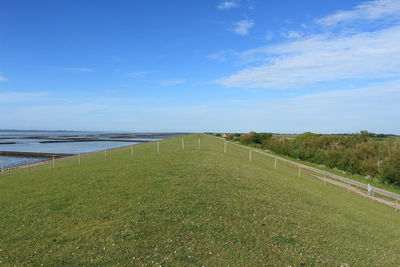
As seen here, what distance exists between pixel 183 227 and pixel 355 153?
50988 millimetres

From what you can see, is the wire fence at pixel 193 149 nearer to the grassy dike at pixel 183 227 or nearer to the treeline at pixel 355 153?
the treeline at pixel 355 153

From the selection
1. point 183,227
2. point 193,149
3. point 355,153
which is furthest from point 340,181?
point 183,227

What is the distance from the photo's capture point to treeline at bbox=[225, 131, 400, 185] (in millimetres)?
38688

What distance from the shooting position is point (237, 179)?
18.9m

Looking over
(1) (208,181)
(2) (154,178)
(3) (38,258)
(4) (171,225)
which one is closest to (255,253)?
(4) (171,225)

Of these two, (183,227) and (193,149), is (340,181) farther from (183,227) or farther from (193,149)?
(183,227)

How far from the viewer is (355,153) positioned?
4991 centimetres

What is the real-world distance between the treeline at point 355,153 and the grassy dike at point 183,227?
26.7m

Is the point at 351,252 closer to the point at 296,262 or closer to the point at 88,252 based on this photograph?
the point at 296,262

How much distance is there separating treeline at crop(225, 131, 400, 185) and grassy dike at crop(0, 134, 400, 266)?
87.6ft

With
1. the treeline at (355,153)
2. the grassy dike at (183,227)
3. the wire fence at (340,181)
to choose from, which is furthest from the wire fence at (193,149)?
the grassy dike at (183,227)

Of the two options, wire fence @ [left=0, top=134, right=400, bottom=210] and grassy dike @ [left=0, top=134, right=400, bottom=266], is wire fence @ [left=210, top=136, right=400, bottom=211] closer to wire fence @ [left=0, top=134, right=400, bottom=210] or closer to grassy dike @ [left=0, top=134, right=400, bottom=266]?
wire fence @ [left=0, top=134, right=400, bottom=210]

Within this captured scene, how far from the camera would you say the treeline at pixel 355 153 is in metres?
38.7

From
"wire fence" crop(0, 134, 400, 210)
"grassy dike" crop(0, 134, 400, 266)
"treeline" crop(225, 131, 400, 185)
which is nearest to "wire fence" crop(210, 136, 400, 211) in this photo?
"wire fence" crop(0, 134, 400, 210)
